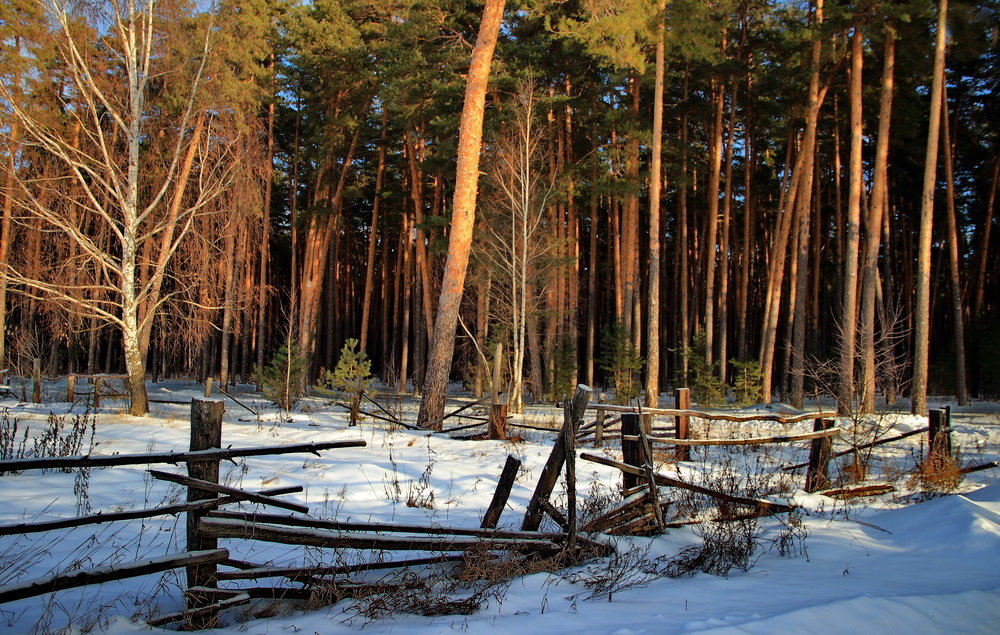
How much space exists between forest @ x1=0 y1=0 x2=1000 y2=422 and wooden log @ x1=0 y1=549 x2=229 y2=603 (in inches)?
342

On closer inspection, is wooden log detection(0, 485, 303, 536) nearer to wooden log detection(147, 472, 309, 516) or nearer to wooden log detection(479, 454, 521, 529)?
wooden log detection(147, 472, 309, 516)

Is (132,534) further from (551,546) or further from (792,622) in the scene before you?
(792,622)

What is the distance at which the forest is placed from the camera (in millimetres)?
13320

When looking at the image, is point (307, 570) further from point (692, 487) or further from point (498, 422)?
point (498, 422)

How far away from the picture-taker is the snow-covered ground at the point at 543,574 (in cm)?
365

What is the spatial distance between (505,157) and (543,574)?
14.5m

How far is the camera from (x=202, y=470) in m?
3.77

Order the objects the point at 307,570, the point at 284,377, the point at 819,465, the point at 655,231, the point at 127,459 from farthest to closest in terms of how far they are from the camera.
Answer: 1. the point at 655,231
2. the point at 284,377
3. the point at 819,465
4. the point at 307,570
5. the point at 127,459

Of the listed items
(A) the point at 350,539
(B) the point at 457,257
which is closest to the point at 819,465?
(A) the point at 350,539

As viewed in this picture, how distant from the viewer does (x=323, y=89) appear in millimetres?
22906

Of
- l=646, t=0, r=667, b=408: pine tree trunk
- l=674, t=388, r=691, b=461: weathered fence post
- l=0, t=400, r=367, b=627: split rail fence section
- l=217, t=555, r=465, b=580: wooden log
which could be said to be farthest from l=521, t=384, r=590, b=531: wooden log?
l=646, t=0, r=667, b=408: pine tree trunk

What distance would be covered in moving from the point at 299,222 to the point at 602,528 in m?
21.7

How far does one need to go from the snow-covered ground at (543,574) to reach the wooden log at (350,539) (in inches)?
8.9

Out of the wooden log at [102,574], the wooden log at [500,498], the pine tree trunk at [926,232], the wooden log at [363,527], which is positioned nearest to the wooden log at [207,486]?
the wooden log at [363,527]
